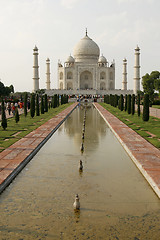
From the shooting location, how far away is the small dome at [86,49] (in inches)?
1996

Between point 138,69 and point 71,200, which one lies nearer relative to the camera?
point 71,200

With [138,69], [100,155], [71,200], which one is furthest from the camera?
[138,69]

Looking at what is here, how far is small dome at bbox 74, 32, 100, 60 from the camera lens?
50688mm

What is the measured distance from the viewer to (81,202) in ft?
12.6

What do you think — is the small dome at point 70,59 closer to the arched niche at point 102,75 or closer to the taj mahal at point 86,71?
the taj mahal at point 86,71

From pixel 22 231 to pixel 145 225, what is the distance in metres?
1.52

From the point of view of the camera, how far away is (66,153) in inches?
264

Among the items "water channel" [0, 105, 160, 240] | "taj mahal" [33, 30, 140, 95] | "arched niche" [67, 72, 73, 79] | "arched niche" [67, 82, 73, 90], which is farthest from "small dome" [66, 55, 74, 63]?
"water channel" [0, 105, 160, 240]

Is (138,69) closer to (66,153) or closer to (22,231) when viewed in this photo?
(66,153)

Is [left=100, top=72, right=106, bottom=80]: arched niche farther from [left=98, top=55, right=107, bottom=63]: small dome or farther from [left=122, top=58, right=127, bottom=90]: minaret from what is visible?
[left=122, top=58, right=127, bottom=90]: minaret

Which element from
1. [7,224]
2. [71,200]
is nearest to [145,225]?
[71,200]

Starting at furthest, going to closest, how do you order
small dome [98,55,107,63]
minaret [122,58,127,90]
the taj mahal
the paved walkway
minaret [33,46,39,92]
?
small dome [98,55,107,63]
the taj mahal
minaret [122,58,127,90]
minaret [33,46,39,92]
the paved walkway

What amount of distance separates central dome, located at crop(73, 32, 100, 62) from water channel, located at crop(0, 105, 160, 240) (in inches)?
1836

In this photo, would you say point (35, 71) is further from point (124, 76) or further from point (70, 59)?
point (124, 76)
